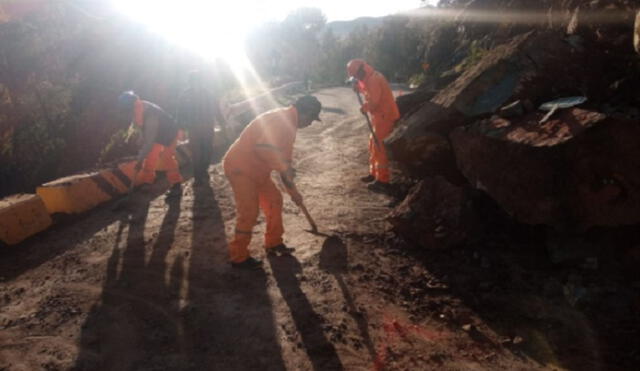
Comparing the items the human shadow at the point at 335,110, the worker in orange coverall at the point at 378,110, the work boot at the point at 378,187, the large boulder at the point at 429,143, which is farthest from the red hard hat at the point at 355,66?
the human shadow at the point at 335,110

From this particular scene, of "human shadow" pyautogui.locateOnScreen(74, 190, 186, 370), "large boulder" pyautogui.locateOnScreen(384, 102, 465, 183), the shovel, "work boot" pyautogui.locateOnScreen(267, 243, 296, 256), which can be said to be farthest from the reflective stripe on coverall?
the shovel

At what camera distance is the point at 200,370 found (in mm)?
2715

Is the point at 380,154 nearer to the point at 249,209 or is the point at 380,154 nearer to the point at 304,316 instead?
the point at 249,209

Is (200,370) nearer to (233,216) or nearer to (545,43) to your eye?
(233,216)

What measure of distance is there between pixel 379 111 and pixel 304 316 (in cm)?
377

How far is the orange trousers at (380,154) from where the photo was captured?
600cm

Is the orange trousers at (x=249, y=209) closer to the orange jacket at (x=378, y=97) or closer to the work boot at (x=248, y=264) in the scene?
the work boot at (x=248, y=264)

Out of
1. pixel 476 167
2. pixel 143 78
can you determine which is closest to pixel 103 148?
pixel 143 78

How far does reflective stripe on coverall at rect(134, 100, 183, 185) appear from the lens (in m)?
5.83

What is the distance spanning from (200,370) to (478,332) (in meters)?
2.03

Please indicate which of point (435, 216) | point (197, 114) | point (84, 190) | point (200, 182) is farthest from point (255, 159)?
point (84, 190)

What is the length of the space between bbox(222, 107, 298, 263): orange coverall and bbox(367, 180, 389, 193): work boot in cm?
231

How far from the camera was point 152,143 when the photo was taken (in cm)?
595

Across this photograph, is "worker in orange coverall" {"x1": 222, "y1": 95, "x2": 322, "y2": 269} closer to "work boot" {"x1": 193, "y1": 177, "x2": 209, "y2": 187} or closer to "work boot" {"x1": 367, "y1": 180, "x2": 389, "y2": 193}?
"work boot" {"x1": 367, "y1": 180, "x2": 389, "y2": 193}
